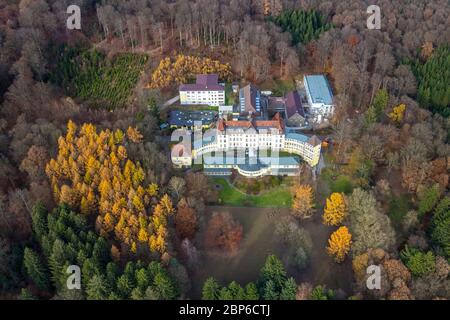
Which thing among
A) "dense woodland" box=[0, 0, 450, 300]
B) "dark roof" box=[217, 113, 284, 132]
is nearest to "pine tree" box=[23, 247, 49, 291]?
"dense woodland" box=[0, 0, 450, 300]

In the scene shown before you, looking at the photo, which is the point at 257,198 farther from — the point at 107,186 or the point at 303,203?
the point at 107,186

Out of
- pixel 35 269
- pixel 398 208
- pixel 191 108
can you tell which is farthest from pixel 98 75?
pixel 398 208

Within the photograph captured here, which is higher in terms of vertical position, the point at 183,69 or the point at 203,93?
the point at 183,69

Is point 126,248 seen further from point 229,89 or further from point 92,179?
point 229,89

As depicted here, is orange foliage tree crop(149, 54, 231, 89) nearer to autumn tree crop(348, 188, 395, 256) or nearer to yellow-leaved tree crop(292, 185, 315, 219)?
yellow-leaved tree crop(292, 185, 315, 219)

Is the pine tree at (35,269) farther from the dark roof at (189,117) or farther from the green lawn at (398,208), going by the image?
the green lawn at (398,208)
